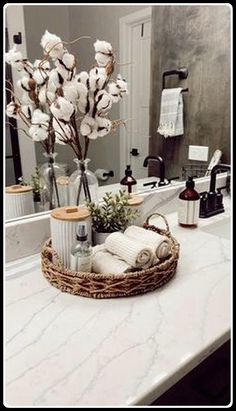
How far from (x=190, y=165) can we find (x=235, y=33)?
23.8 inches

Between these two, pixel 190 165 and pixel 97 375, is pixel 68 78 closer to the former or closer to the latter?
pixel 97 375

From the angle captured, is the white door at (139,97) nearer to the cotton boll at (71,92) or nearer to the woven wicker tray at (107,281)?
the cotton boll at (71,92)

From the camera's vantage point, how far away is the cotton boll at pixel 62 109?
83 cm

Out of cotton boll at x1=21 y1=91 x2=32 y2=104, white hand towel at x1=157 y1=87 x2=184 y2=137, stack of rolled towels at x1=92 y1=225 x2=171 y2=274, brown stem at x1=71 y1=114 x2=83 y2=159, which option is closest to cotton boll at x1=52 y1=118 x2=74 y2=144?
brown stem at x1=71 y1=114 x2=83 y2=159

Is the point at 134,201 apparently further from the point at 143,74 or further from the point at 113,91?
the point at 143,74

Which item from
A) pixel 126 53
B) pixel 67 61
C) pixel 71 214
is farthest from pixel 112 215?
pixel 126 53

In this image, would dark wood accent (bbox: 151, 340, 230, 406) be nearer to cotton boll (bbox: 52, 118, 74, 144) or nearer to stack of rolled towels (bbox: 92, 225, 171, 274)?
stack of rolled towels (bbox: 92, 225, 171, 274)

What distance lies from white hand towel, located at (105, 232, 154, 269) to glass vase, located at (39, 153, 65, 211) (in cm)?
33

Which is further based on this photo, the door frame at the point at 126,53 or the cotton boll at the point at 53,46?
the door frame at the point at 126,53

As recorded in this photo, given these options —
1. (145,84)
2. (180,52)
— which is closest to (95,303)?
(145,84)

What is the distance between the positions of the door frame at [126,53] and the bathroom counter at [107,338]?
1.87 ft

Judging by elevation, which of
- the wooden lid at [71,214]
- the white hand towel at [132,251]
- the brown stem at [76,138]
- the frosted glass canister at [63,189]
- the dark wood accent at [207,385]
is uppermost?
the brown stem at [76,138]

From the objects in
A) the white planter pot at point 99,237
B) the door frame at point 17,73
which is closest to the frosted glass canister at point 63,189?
the door frame at point 17,73

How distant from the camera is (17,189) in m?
1.01
